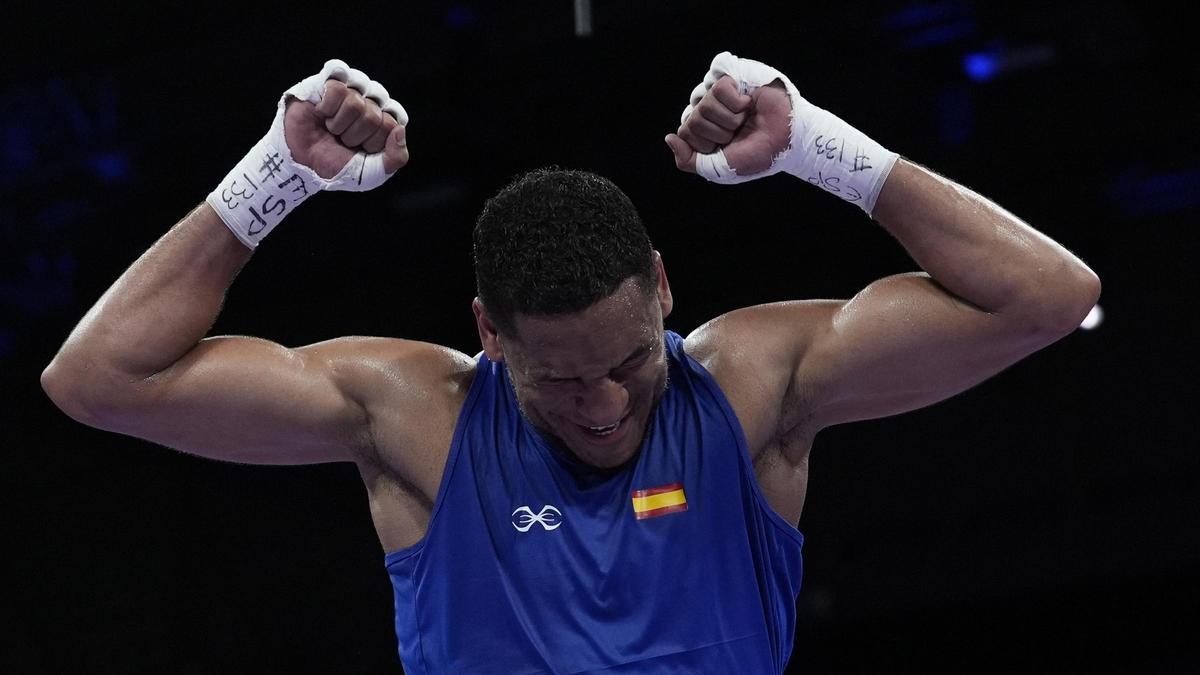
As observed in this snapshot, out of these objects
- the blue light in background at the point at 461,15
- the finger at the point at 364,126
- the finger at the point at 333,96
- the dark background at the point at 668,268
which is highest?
the blue light in background at the point at 461,15

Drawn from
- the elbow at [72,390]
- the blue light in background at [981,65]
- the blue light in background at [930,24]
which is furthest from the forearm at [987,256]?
the blue light in background at [981,65]

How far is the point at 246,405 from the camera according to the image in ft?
8.34

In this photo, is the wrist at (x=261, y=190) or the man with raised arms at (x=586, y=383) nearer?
the man with raised arms at (x=586, y=383)

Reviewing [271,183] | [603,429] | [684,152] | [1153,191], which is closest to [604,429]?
[603,429]

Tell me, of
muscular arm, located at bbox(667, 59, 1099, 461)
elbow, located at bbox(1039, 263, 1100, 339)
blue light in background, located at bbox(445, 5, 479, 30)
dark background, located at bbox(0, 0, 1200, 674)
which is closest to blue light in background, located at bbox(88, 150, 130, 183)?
dark background, located at bbox(0, 0, 1200, 674)

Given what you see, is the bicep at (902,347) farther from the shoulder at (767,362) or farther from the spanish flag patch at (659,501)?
the spanish flag patch at (659,501)

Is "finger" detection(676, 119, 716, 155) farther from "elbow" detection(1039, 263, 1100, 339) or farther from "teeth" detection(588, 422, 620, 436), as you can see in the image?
"elbow" detection(1039, 263, 1100, 339)

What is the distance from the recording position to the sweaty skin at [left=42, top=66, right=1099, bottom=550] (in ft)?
8.10

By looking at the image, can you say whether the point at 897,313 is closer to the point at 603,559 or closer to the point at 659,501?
the point at 659,501

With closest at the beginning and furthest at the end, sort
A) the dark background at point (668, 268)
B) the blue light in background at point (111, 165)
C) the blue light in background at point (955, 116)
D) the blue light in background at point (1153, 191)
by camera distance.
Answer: the dark background at point (668, 268), the blue light in background at point (955, 116), the blue light in background at point (111, 165), the blue light in background at point (1153, 191)

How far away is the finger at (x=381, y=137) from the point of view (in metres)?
2.53

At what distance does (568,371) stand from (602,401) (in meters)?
0.08

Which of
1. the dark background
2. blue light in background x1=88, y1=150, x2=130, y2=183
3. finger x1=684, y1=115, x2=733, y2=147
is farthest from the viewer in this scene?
blue light in background x1=88, y1=150, x2=130, y2=183

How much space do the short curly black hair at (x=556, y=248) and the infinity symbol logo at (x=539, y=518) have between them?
0.32 metres
